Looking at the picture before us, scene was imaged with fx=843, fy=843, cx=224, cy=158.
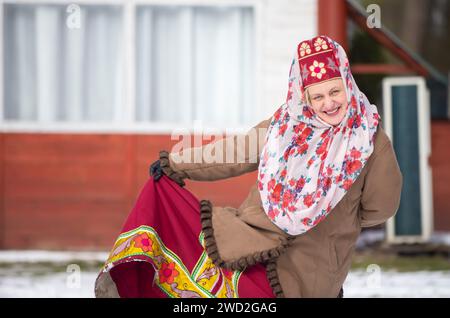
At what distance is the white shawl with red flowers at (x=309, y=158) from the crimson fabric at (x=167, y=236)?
0.29 meters

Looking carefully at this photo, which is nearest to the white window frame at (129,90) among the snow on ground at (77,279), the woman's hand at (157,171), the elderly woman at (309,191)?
the snow on ground at (77,279)

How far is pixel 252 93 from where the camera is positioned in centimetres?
843

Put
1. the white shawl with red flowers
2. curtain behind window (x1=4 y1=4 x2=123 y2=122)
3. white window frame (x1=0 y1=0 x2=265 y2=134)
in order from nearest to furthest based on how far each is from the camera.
A: the white shawl with red flowers → white window frame (x1=0 y1=0 x2=265 y2=134) → curtain behind window (x1=4 y1=4 x2=123 y2=122)

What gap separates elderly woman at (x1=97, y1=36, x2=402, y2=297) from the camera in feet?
11.3

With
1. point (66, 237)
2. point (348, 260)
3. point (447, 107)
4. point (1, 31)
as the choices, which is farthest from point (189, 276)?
point (447, 107)

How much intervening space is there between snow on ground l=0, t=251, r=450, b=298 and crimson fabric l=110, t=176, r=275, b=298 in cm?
227

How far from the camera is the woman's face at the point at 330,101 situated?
3.47m

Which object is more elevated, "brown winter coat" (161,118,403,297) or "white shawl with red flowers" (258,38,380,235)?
"white shawl with red flowers" (258,38,380,235)

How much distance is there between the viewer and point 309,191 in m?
3.46

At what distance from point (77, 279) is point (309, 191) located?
11.6 feet

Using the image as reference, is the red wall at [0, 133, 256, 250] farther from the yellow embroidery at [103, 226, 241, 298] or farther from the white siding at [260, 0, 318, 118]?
the yellow embroidery at [103, 226, 241, 298]

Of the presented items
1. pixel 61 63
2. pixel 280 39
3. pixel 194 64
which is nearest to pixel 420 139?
pixel 280 39

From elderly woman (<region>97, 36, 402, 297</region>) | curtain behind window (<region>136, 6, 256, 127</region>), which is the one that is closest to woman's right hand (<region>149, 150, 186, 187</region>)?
elderly woman (<region>97, 36, 402, 297</region>)

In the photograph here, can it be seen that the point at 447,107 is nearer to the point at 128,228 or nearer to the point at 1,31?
the point at 1,31
